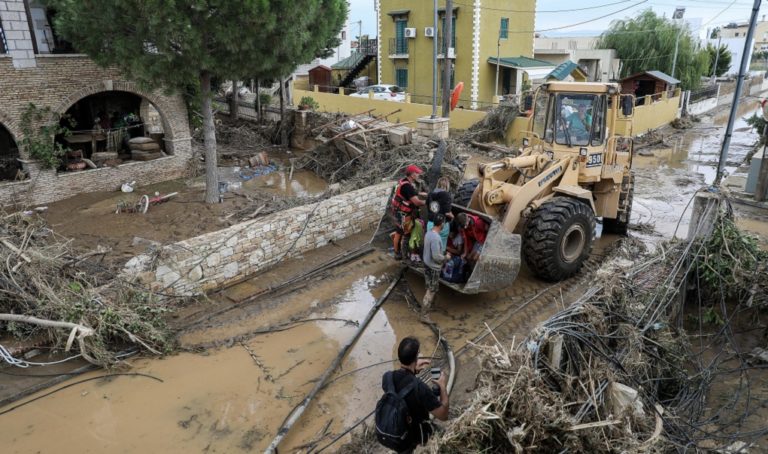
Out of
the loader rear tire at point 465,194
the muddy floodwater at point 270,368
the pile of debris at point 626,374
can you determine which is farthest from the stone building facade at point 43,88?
the pile of debris at point 626,374

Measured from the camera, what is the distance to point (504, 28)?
28.7 meters

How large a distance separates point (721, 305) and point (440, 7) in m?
25.3

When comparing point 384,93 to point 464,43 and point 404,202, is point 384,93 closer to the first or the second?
point 464,43

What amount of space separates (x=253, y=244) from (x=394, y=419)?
212 inches

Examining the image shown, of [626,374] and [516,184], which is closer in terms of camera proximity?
[626,374]

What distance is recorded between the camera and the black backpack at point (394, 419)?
3.44 metres

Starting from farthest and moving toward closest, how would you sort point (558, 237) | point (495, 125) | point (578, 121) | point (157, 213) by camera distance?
point (495, 125) → point (157, 213) → point (578, 121) → point (558, 237)

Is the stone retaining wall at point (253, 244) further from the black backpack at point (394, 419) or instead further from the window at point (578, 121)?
the black backpack at point (394, 419)

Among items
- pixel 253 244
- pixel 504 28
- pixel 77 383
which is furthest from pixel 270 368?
pixel 504 28

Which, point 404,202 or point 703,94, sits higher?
point 703,94

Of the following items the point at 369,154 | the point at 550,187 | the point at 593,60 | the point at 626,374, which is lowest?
the point at 626,374

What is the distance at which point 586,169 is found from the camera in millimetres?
8422

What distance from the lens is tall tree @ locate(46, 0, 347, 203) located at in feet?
29.5

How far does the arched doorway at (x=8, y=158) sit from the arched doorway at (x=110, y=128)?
1.10 meters
